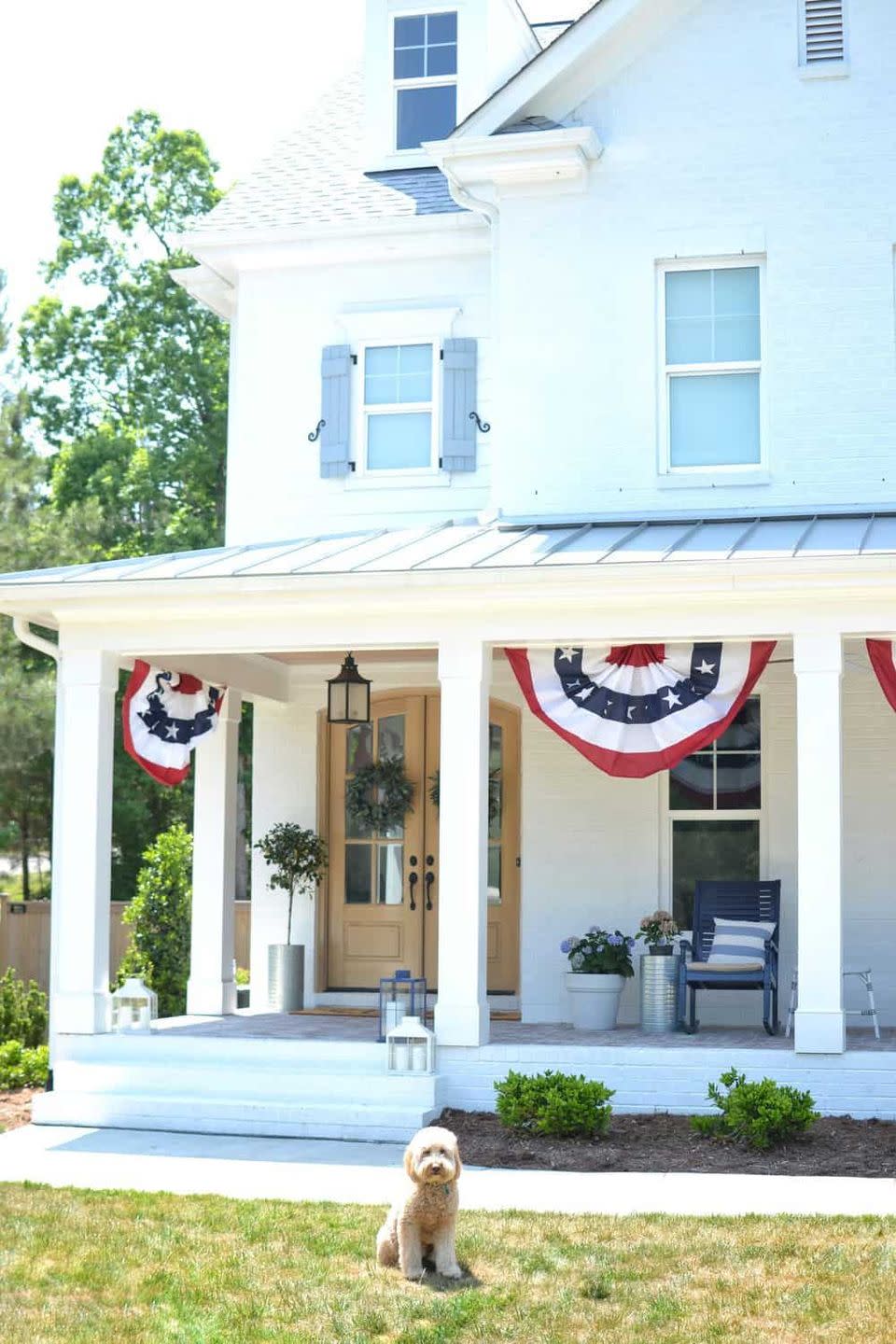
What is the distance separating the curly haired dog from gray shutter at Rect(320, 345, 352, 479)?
316 inches

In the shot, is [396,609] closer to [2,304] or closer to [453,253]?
[453,253]

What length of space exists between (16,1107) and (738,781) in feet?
19.2

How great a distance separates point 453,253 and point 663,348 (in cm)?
226

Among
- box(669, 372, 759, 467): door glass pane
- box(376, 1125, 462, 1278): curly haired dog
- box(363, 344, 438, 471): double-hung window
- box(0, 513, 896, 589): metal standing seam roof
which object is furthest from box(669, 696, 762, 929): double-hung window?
box(376, 1125, 462, 1278): curly haired dog

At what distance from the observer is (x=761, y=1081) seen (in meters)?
9.83

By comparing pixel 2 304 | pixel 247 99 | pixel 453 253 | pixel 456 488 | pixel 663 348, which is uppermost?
pixel 247 99

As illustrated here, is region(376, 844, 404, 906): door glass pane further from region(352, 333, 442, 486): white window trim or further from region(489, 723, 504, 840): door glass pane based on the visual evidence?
region(352, 333, 442, 486): white window trim

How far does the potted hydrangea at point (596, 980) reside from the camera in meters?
12.2

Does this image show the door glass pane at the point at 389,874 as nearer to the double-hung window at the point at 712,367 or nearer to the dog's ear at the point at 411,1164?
the double-hung window at the point at 712,367

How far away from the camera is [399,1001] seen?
1155 centimetres

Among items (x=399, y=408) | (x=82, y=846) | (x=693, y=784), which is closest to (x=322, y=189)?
(x=399, y=408)

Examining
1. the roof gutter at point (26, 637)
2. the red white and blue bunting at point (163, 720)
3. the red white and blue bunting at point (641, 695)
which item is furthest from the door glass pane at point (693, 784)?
the roof gutter at point (26, 637)

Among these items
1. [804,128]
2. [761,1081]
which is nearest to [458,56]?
[804,128]

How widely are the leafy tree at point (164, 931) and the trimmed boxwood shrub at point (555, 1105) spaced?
20.7 ft
